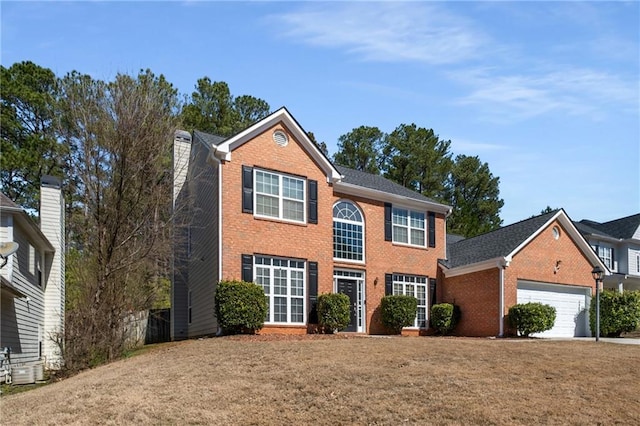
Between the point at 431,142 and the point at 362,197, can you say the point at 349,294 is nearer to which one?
the point at 362,197

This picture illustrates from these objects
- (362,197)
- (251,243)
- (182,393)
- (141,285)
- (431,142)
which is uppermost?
(431,142)

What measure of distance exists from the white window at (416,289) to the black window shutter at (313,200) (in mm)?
4715

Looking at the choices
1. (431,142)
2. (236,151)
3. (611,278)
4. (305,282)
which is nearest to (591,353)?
(305,282)

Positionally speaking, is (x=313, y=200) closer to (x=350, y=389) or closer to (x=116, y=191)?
(x=116, y=191)

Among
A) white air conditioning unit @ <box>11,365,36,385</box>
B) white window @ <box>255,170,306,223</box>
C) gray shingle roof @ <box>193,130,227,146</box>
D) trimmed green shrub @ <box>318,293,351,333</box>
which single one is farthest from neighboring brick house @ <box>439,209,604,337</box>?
white air conditioning unit @ <box>11,365,36,385</box>

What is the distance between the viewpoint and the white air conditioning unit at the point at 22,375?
1741 centimetres

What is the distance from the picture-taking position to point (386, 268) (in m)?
24.5

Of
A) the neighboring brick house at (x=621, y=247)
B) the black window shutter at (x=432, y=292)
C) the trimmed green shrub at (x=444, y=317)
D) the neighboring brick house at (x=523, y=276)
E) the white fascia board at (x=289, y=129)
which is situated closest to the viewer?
the white fascia board at (x=289, y=129)

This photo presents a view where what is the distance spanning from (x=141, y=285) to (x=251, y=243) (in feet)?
14.8

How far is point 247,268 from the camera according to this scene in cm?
2020

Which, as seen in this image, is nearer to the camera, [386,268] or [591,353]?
[591,353]

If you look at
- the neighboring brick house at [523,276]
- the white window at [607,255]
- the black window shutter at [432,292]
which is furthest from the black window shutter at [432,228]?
the white window at [607,255]

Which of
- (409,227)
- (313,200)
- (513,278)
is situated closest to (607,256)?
(513,278)

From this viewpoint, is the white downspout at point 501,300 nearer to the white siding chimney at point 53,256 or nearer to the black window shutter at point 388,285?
the black window shutter at point 388,285
